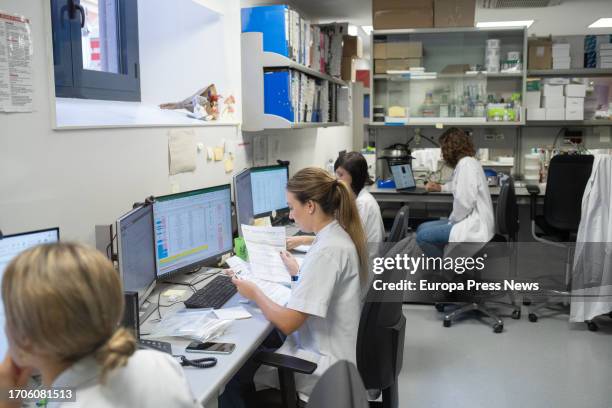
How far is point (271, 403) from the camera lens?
1845 mm

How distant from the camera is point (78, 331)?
0.84m

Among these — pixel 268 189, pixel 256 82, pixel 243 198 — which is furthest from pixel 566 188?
Answer: pixel 243 198

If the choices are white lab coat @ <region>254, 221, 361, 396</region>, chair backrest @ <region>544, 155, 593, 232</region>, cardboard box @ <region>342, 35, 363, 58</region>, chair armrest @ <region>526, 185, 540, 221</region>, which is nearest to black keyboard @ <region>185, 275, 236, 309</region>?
white lab coat @ <region>254, 221, 361, 396</region>

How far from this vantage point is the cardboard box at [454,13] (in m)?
4.89

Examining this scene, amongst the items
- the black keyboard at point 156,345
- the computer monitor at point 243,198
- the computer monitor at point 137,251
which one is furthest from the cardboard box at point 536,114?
the black keyboard at point 156,345

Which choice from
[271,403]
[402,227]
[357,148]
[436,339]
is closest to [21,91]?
[271,403]

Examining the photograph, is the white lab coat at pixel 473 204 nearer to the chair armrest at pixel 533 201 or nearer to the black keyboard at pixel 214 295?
the chair armrest at pixel 533 201

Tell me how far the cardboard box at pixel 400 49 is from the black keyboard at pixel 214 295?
133 inches

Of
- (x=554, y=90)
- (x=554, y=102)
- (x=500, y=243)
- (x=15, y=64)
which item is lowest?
(x=500, y=243)

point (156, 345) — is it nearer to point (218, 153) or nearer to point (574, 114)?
point (218, 153)

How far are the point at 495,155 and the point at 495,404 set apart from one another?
9.81 ft

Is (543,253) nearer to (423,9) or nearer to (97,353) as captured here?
(423,9)

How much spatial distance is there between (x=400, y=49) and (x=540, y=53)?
1279mm

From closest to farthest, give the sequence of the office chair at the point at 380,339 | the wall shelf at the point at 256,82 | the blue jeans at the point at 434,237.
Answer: the office chair at the point at 380,339, the wall shelf at the point at 256,82, the blue jeans at the point at 434,237
